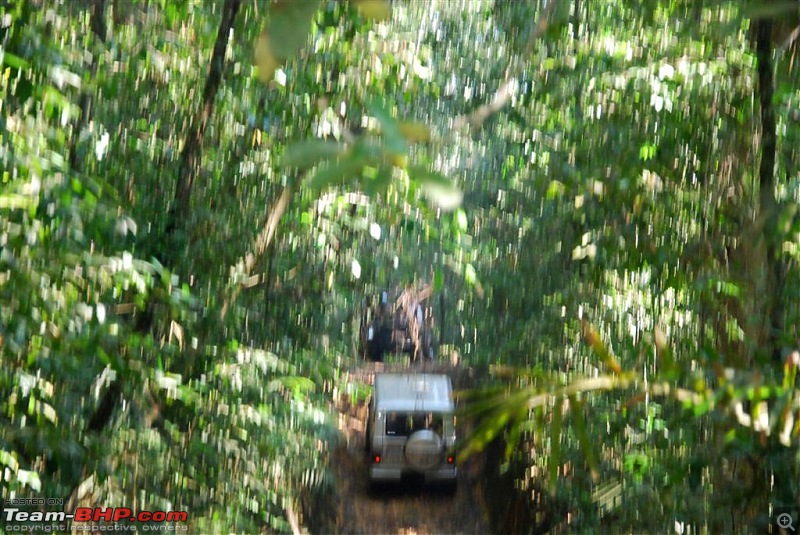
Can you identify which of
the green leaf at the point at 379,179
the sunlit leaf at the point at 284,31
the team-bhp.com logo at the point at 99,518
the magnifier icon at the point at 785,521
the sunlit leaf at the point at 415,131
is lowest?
the team-bhp.com logo at the point at 99,518

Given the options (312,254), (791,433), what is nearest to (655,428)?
(791,433)

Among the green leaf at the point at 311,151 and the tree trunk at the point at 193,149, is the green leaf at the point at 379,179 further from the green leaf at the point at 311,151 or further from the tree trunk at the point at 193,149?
the tree trunk at the point at 193,149

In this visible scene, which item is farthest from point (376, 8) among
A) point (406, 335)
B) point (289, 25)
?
point (406, 335)

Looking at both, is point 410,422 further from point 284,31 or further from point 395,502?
point 284,31

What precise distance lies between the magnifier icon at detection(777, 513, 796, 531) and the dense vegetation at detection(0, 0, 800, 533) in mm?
19

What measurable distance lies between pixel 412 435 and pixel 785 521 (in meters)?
7.67

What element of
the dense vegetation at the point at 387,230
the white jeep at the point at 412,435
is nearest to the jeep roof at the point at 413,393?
the white jeep at the point at 412,435

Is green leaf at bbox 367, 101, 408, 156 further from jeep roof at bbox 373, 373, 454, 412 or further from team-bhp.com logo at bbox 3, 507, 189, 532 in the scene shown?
jeep roof at bbox 373, 373, 454, 412

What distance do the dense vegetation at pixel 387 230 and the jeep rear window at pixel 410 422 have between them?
3.68 m

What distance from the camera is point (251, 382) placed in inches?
159

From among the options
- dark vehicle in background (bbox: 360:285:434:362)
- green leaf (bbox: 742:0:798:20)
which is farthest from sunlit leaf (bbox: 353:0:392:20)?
dark vehicle in background (bbox: 360:285:434:362)

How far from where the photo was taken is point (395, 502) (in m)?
9.69

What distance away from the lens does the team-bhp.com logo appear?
2.67 meters

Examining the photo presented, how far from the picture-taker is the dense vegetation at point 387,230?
169 cm
